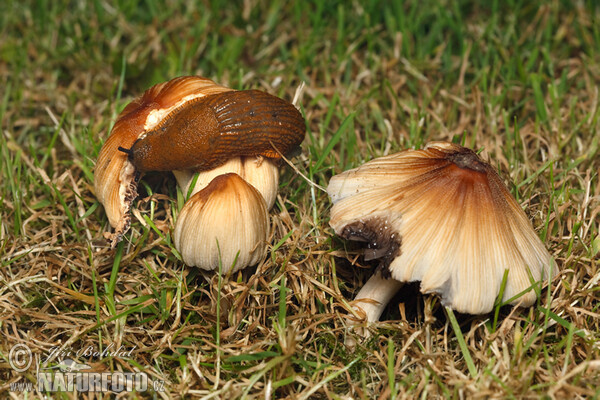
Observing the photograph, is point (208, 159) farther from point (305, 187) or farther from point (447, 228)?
point (447, 228)

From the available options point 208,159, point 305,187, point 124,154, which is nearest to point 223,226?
point 208,159

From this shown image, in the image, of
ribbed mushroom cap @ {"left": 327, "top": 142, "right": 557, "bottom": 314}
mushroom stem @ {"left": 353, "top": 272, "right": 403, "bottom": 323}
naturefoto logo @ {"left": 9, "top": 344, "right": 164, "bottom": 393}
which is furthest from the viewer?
mushroom stem @ {"left": 353, "top": 272, "right": 403, "bottom": 323}

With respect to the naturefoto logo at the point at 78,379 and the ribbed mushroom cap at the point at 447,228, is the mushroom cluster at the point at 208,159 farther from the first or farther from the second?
the naturefoto logo at the point at 78,379

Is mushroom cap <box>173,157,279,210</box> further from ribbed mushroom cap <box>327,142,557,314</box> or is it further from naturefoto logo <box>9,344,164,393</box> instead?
naturefoto logo <box>9,344,164,393</box>

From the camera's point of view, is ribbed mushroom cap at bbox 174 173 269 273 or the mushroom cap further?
the mushroom cap

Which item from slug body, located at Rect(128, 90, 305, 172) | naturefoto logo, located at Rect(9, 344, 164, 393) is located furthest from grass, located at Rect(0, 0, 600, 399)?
slug body, located at Rect(128, 90, 305, 172)

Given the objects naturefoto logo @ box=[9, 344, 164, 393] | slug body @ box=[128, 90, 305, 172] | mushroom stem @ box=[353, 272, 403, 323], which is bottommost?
naturefoto logo @ box=[9, 344, 164, 393]

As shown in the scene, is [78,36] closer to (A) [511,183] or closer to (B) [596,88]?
(A) [511,183]

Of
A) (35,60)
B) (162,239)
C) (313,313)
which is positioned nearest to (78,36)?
(35,60)
